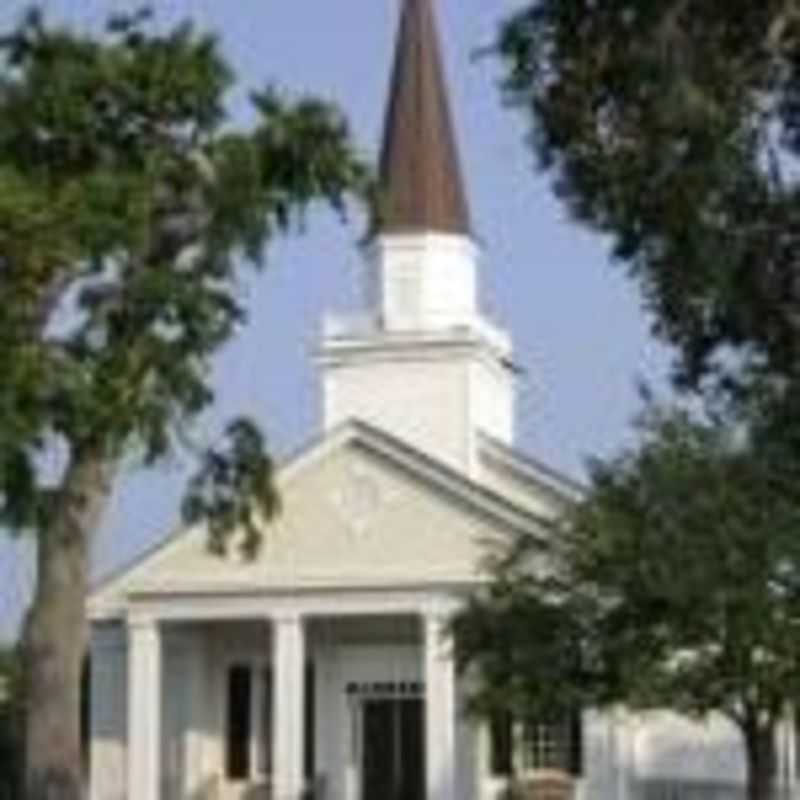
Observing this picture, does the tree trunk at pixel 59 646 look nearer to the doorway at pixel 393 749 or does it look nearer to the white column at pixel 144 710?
the white column at pixel 144 710

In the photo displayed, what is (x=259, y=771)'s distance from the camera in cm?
5706

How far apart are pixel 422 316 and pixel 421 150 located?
3.45 m

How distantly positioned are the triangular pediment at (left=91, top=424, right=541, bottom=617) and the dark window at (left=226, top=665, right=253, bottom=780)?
3176 mm

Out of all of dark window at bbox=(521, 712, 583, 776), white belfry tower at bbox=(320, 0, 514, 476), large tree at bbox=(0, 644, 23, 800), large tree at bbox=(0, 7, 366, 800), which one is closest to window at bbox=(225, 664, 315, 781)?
large tree at bbox=(0, 644, 23, 800)

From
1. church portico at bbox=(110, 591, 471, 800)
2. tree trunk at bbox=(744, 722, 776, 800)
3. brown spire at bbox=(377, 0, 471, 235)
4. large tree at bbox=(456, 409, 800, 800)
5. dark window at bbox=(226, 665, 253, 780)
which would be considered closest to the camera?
large tree at bbox=(456, 409, 800, 800)

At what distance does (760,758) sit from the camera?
4178 cm

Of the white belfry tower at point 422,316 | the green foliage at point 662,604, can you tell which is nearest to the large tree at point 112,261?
the green foliage at point 662,604

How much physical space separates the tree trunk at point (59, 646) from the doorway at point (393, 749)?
27.0 m

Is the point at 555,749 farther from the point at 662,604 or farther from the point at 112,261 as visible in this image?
the point at 112,261

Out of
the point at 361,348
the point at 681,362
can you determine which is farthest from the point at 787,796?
the point at 681,362

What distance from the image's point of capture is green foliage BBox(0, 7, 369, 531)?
2992 cm

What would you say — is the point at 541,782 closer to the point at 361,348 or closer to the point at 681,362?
the point at 361,348

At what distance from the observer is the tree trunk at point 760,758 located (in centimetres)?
4109

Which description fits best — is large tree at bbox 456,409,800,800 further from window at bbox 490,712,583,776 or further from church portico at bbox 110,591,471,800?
window at bbox 490,712,583,776
